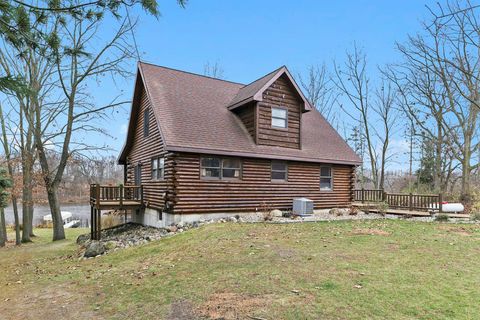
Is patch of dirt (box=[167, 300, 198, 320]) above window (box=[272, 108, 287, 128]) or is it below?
below

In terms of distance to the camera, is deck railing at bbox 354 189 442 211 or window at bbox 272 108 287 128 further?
deck railing at bbox 354 189 442 211

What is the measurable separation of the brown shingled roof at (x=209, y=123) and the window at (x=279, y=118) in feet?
4.08

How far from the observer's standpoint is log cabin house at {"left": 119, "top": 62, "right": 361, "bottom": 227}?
13.5 m

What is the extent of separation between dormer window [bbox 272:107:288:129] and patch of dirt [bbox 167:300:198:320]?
465 inches

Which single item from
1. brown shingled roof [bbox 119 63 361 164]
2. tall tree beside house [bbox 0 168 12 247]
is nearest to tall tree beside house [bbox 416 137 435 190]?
brown shingled roof [bbox 119 63 361 164]

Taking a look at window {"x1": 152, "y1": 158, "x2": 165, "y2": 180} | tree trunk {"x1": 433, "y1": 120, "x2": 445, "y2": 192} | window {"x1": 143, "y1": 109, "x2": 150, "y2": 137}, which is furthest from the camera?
tree trunk {"x1": 433, "y1": 120, "x2": 445, "y2": 192}

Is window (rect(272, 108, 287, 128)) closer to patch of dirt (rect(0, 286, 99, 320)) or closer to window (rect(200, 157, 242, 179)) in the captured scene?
window (rect(200, 157, 242, 179))

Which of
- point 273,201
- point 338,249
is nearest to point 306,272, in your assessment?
point 338,249

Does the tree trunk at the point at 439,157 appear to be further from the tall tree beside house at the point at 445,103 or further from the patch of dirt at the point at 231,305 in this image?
the patch of dirt at the point at 231,305

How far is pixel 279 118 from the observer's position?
53.4 feet

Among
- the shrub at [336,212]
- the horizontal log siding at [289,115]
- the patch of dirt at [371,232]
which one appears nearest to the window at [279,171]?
the horizontal log siding at [289,115]

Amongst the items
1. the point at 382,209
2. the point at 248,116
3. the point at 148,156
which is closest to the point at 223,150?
the point at 248,116

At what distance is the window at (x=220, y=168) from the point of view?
14.0 m

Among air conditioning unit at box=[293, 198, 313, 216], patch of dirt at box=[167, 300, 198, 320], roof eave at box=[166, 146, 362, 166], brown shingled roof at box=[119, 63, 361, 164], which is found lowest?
patch of dirt at box=[167, 300, 198, 320]
